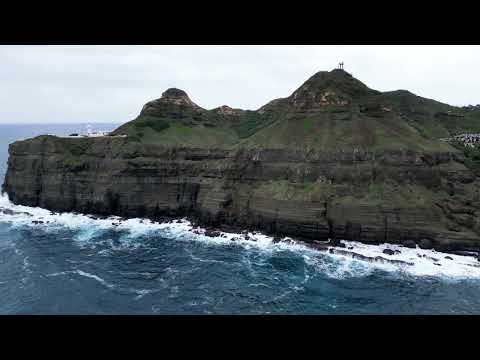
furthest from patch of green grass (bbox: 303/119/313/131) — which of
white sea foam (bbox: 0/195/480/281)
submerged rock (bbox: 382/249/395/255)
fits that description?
submerged rock (bbox: 382/249/395/255)

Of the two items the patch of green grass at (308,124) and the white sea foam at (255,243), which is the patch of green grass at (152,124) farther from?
the patch of green grass at (308,124)

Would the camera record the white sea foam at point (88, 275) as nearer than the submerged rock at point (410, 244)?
Yes

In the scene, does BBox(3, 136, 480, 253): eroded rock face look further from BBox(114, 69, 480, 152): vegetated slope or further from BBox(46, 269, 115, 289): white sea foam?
BBox(46, 269, 115, 289): white sea foam

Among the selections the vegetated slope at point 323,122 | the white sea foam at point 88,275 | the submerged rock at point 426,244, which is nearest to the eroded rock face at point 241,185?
the submerged rock at point 426,244

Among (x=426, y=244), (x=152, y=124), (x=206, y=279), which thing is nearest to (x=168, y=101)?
(x=152, y=124)

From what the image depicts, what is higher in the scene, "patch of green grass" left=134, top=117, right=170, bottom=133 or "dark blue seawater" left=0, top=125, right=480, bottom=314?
"patch of green grass" left=134, top=117, right=170, bottom=133
